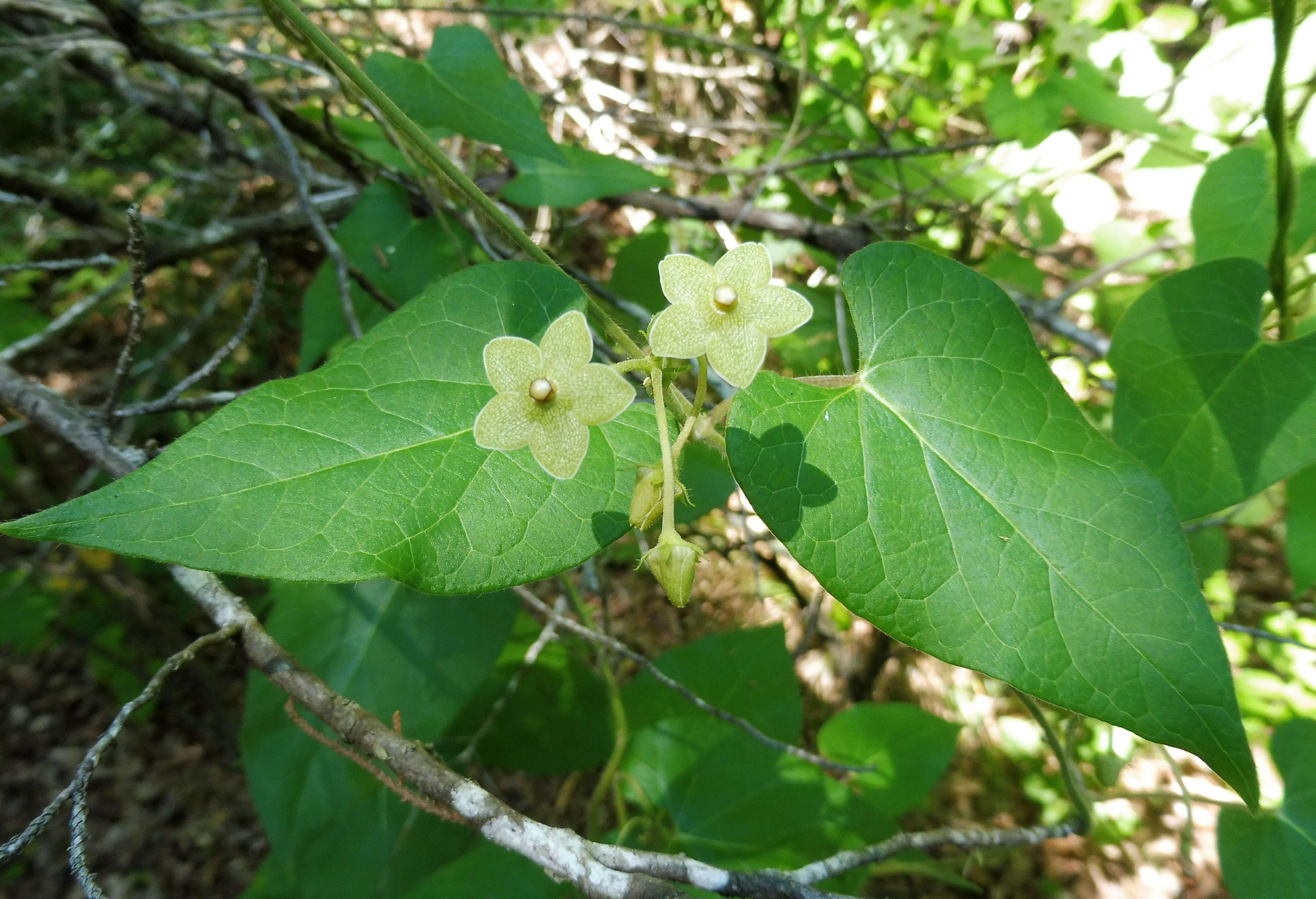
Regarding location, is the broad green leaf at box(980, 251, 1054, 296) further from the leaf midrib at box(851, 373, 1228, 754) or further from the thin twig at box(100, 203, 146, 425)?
the thin twig at box(100, 203, 146, 425)

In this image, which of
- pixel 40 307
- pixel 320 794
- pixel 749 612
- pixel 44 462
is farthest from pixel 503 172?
pixel 40 307

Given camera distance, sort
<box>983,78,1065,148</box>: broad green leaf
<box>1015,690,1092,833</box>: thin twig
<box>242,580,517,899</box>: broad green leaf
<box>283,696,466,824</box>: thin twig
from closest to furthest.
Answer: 1. <box>283,696,466,824</box>: thin twig
2. <box>1015,690,1092,833</box>: thin twig
3. <box>242,580,517,899</box>: broad green leaf
4. <box>983,78,1065,148</box>: broad green leaf

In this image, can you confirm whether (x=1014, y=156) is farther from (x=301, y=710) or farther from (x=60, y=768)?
(x=60, y=768)

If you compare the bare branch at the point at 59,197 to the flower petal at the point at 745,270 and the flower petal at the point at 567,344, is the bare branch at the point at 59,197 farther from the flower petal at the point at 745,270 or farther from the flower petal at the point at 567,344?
the flower petal at the point at 745,270

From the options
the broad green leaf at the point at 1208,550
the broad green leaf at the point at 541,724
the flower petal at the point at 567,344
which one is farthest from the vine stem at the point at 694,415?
the broad green leaf at the point at 1208,550

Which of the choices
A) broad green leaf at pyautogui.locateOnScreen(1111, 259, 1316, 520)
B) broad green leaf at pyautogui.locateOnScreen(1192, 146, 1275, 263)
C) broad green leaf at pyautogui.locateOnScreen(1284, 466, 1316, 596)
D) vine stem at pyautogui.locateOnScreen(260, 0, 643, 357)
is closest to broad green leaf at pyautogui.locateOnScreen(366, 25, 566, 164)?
vine stem at pyautogui.locateOnScreen(260, 0, 643, 357)

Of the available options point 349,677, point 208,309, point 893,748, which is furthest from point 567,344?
point 208,309
